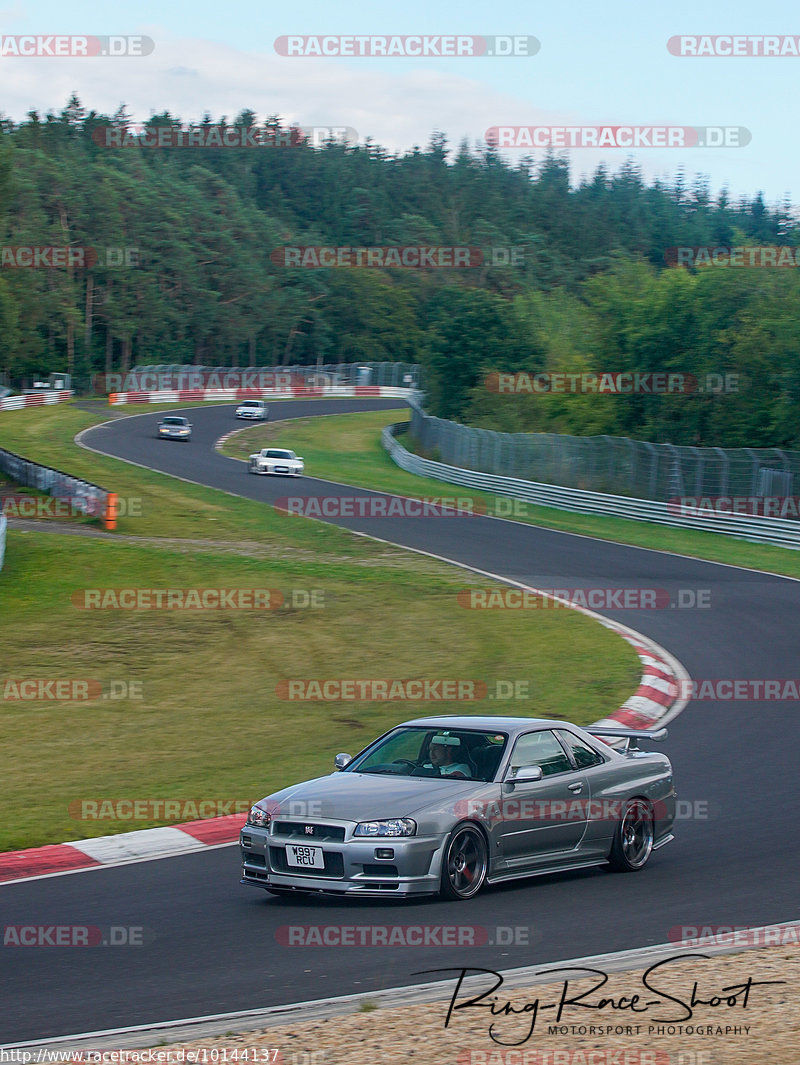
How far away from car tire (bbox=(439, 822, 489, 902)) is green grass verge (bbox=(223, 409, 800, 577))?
67.4 ft

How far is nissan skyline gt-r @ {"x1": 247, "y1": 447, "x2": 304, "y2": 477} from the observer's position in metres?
45.8

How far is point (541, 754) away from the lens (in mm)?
8859

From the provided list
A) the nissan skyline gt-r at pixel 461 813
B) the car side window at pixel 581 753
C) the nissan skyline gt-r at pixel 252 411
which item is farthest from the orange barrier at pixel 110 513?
the nissan skyline gt-r at pixel 252 411

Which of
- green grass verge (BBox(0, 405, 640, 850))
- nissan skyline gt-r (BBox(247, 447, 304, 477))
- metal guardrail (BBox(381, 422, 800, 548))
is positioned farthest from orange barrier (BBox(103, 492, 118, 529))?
nissan skyline gt-r (BBox(247, 447, 304, 477))

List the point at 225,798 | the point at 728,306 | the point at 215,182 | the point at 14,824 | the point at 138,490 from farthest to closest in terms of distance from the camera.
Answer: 1. the point at 215,182
2. the point at 728,306
3. the point at 138,490
4. the point at 225,798
5. the point at 14,824

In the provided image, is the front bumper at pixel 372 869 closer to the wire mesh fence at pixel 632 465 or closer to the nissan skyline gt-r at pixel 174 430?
the wire mesh fence at pixel 632 465

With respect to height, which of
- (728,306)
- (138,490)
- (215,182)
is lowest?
(138,490)

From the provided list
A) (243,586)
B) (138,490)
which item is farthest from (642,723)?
(138,490)

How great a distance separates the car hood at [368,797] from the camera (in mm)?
7930

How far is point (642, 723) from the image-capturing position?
14.0m

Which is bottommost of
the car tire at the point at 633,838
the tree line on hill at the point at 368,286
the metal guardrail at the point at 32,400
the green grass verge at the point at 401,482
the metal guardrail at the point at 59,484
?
the green grass verge at the point at 401,482

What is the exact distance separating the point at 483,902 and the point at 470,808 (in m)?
0.59

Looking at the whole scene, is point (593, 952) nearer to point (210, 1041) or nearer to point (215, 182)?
point (210, 1041)

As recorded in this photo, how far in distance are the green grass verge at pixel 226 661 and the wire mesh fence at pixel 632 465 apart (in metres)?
11.2
